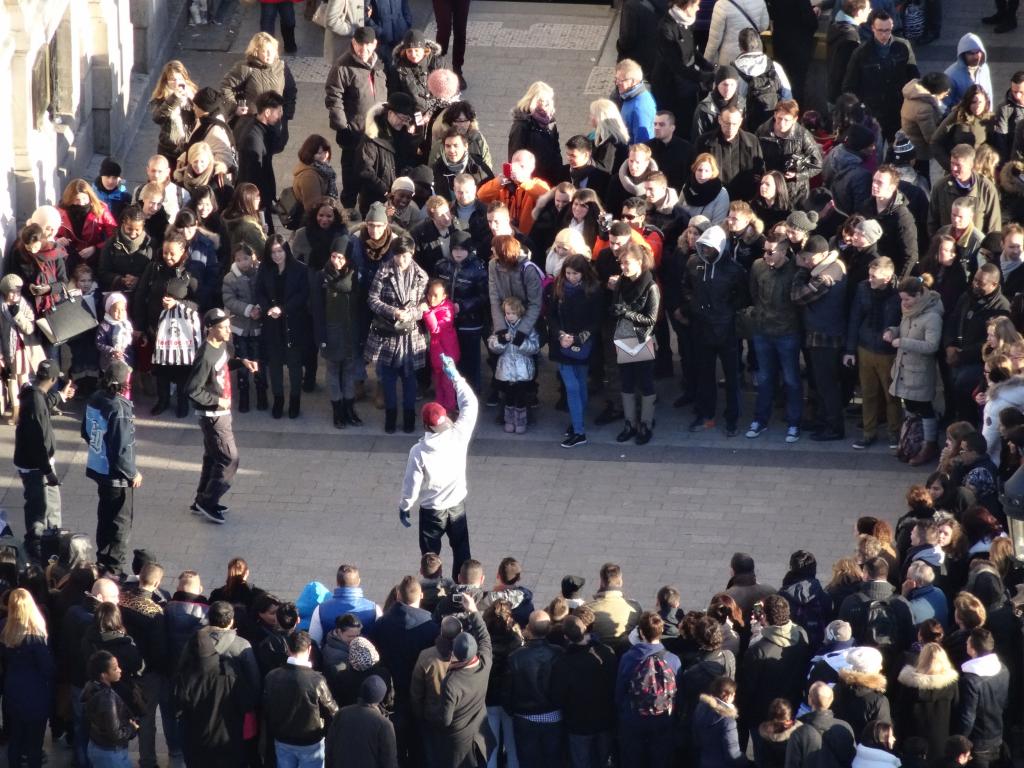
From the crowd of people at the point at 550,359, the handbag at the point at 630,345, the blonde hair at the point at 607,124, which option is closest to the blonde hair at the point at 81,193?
the crowd of people at the point at 550,359

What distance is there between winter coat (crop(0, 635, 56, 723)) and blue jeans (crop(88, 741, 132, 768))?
466mm

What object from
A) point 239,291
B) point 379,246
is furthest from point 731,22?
point 239,291

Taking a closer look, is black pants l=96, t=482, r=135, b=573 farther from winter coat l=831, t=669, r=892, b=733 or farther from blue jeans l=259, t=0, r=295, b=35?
blue jeans l=259, t=0, r=295, b=35

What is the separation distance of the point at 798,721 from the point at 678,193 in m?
7.28

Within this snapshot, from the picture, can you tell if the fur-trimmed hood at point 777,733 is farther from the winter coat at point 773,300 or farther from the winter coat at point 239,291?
the winter coat at point 239,291

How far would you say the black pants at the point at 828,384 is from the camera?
59.8ft

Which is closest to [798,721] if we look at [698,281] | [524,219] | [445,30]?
[698,281]

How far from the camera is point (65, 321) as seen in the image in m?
18.6

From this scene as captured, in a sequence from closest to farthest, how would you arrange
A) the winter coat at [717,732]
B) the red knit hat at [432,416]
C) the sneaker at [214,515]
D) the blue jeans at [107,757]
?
the winter coat at [717,732] < the blue jeans at [107,757] < the red knit hat at [432,416] < the sneaker at [214,515]

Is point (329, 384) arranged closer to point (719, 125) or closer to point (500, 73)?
point (719, 125)

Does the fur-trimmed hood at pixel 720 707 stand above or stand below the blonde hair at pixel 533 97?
below

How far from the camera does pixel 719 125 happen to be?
19.6 metres

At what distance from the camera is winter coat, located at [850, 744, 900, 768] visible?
→ 13078 mm

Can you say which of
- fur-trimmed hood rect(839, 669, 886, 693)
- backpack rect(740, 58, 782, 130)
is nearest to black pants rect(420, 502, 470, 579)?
fur-trimmed hood rect(839, 669, 886, 693)
